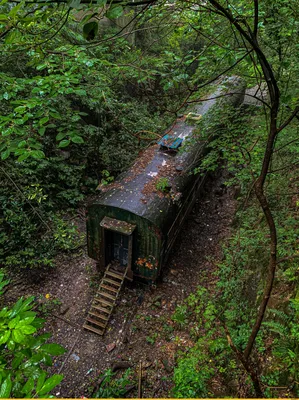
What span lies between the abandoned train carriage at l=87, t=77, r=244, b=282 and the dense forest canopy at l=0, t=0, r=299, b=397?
88cm

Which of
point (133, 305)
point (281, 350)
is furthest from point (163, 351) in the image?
point (281, 350)

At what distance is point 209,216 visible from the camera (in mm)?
9562

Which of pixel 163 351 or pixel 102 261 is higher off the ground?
pixel 102 261

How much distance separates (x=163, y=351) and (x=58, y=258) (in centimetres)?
418

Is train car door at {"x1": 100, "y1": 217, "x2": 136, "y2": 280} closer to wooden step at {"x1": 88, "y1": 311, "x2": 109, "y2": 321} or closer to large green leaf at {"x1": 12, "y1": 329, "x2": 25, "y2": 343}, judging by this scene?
wooden step at {"x1": 88, "y1": 311, "x2": 109, "y2": 321}

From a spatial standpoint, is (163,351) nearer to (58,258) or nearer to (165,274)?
(165,274)

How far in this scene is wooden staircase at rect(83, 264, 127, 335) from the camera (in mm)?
6168

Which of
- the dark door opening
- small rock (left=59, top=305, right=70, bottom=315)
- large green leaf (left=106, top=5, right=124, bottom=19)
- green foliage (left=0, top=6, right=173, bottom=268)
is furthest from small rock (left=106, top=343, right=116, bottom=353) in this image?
large green leaf (left=106, top=5, right=124, bottom=19)

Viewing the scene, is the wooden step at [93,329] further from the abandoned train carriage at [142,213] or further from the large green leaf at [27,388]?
the large green leaf at [27,388]

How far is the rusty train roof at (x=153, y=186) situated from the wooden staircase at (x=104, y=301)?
1.91m

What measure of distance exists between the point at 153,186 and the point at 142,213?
0.98 m

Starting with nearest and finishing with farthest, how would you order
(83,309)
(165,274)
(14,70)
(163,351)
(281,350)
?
1. (281,350)
2. (163,351)
3. (83,309)
4. (165,274)
5. (14,70)

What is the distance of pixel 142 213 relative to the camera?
5.86 m

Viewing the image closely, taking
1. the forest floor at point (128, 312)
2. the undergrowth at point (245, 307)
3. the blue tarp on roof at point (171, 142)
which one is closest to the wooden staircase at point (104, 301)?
the forest floor at point (128, 312)
